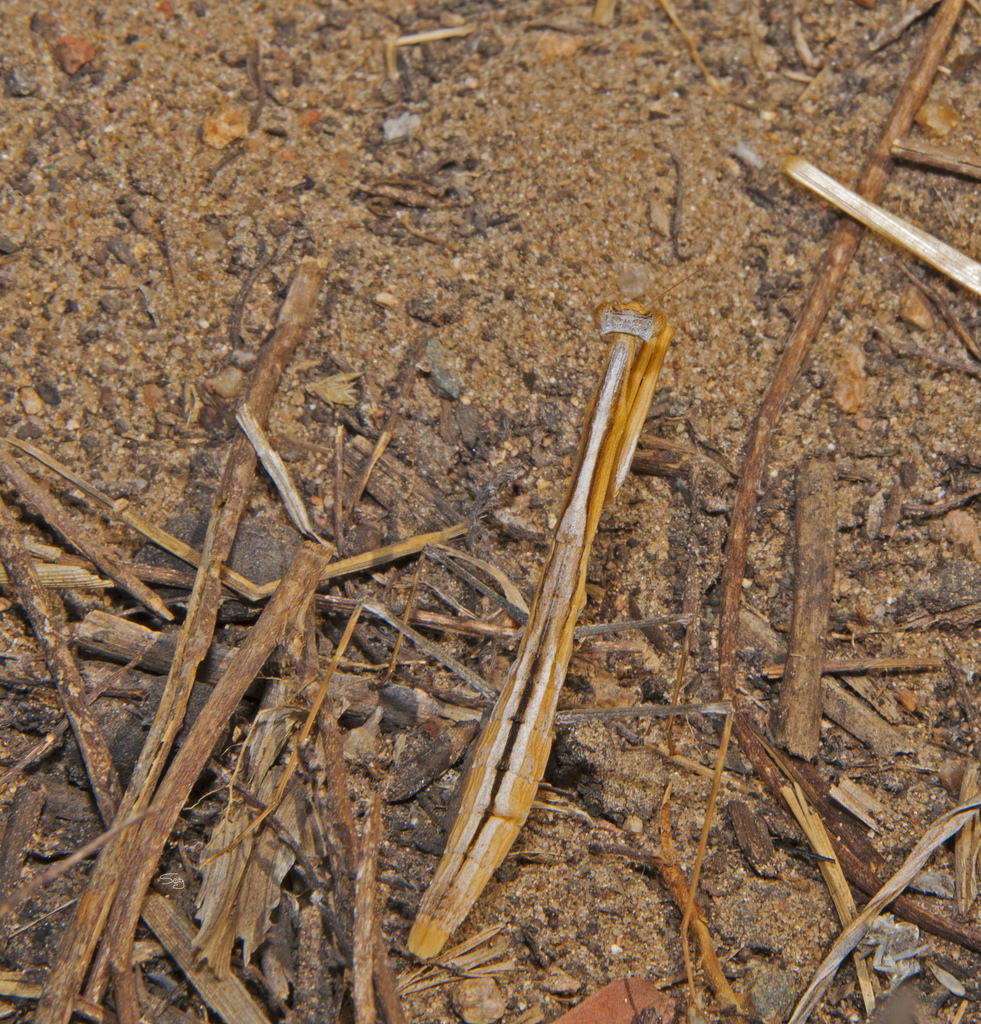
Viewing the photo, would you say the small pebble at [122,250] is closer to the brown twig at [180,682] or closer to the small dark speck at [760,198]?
the brown twig at [180,682]

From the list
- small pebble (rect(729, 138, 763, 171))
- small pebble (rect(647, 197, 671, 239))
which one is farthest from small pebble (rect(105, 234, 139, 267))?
small pebble (rect(729, 138, 763, 171))

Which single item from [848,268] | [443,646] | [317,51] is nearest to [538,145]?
[317,51]

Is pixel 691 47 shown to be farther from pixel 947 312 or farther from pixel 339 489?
pixel 339 489

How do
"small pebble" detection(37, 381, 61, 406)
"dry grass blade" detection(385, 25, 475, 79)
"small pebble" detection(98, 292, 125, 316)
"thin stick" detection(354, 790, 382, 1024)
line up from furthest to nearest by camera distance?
1. "dry grass blade" detection(385, 25, 475, 79)
2. "small pebble" detection(98, 292, 125, 316)
3. "small pebble" detection(37, 381, 61, 406)
4. "thin stick" detection(354, 790, 382, 1024)

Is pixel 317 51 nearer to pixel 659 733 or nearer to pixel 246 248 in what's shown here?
pixel 246 248

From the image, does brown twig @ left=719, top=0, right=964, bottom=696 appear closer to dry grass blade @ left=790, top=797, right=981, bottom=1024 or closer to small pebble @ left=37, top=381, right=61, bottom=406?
dry grass blade @ left=790, top=797, right=981, bottom=1024

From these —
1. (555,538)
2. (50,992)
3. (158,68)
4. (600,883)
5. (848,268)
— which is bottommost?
(600,883)
